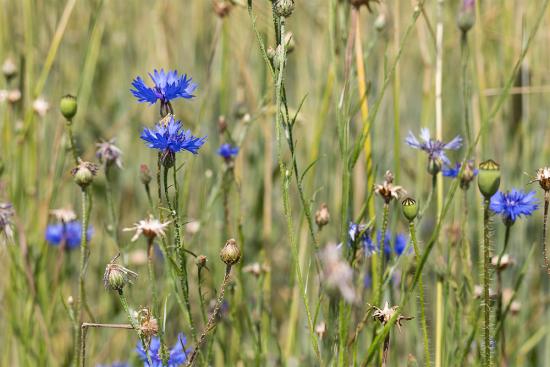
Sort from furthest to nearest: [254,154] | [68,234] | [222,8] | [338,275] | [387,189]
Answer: [254,154], [68,234], [222,8], [387,189], [338,275]

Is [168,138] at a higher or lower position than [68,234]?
lower

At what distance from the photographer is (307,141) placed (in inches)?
66.3

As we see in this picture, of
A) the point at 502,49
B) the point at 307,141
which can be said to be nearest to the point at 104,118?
the point at 307,141

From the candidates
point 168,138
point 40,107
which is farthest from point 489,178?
point 40,107

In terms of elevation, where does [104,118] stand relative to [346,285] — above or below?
above

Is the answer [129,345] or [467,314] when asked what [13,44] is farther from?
[467,314]

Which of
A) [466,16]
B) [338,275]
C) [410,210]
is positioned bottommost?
[338,275]

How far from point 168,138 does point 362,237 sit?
327 mm

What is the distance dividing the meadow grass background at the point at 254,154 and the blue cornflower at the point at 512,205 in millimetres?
80

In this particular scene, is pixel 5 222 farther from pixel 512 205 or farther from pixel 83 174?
pixel 512 205

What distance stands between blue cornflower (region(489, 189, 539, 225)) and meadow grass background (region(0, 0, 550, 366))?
8 centimetres

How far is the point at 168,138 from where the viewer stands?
2.54 feet

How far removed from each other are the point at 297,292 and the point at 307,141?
0.46m

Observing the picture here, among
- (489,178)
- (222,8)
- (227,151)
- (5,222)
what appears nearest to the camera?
(489,178)
